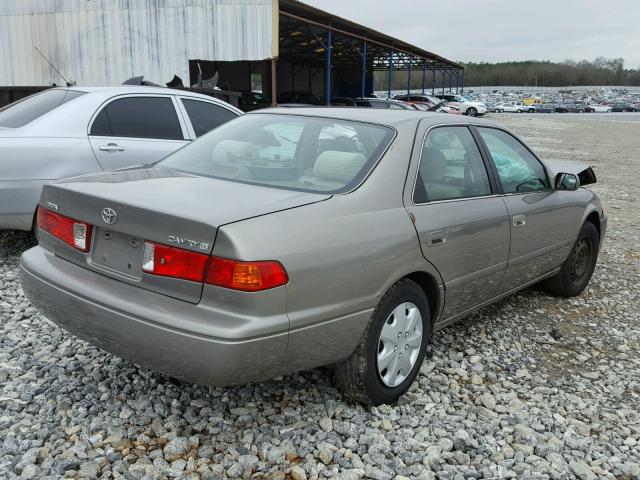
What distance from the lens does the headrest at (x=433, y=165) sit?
3156 mm

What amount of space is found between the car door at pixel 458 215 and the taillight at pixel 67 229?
5.02 feet

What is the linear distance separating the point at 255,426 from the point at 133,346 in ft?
2.44

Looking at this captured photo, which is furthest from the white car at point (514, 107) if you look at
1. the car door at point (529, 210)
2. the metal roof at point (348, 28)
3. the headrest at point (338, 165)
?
the headrest at point (338, 165)

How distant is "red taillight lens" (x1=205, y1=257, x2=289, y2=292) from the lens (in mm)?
2238

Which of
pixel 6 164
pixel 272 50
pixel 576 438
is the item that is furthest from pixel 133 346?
pixel 272 50

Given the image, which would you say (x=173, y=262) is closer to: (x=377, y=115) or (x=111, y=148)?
(x=377, y=115)

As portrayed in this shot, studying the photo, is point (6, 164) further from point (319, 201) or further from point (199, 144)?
point (319, 201)

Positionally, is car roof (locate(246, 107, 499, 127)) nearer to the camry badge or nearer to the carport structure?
the camry badge

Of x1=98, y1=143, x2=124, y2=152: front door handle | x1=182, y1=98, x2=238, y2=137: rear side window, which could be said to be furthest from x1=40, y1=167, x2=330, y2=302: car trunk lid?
x1=182, y1=98, x2=238, y2=137: rear side window

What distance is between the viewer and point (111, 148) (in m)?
5.07

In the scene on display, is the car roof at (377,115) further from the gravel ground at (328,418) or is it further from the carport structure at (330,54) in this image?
the carport structure at (330,54)

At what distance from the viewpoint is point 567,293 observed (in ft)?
15.8

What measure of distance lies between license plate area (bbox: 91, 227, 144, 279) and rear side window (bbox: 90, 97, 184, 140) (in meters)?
2.72

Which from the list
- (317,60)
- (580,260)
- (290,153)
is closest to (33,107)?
(290,153)
